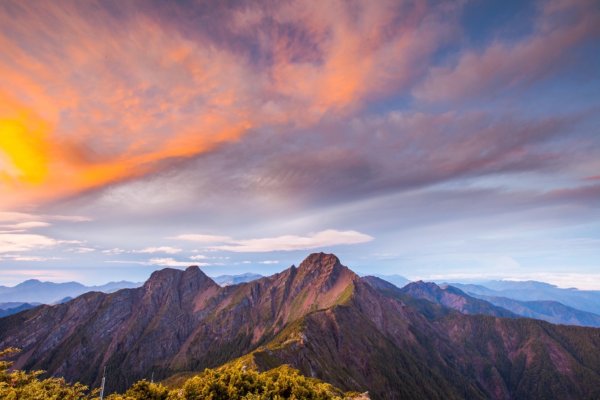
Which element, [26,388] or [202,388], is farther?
[202,388]

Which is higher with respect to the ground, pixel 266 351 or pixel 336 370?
pixel 266 351

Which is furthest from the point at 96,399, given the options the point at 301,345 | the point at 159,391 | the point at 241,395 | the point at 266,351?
the point at 301,345

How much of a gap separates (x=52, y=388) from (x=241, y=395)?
91.3 feet

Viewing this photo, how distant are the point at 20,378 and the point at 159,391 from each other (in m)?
19.0

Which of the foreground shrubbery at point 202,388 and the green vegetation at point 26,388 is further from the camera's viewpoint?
the foreground shrubbery at point 202,388

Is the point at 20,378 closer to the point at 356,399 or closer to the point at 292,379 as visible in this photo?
the point at 292,379

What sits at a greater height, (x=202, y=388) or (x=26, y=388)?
(x=26, y=388)

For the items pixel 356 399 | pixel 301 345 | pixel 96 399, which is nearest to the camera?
pixel 96 399

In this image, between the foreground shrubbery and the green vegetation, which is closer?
the green vegetation

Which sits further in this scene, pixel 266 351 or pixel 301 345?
pixel 301 345

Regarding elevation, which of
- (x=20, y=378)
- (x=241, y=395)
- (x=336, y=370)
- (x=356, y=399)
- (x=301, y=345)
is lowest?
(x=336, y=370)

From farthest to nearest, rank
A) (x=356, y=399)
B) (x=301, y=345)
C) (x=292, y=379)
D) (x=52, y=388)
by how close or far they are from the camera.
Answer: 1. (x=301, y=345)
2. (x=356, y=399)
3. (x=292, y=379)
4. (x=52, y=388)

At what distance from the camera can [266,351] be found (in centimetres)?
17112

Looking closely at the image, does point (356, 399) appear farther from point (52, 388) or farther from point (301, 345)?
point (301, 345)
